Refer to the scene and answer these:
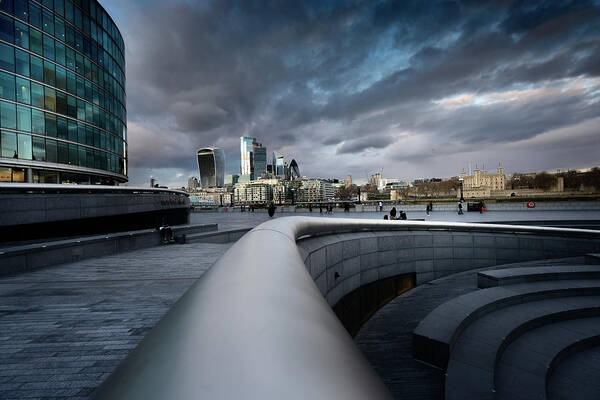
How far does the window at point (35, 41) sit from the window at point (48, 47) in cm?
45

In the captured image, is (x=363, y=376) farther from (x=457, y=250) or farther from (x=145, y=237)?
(x=145, y=237)

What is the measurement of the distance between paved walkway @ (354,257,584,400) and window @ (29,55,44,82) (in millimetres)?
36656

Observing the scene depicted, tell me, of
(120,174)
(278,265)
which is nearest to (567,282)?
(278,265)

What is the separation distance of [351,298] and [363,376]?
25.0 ft

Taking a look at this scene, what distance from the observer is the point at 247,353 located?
67 centimetres

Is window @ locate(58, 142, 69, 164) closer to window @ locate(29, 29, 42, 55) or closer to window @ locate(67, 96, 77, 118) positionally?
window @ locate(67, 96, 77, 118)

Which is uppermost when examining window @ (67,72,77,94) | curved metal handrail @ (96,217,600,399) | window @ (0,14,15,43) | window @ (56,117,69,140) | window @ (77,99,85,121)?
window @ (0,14,15,43)

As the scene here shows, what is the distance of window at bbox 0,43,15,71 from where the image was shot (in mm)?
24703

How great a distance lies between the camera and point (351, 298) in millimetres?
7848

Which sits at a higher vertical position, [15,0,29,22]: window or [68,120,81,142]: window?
[15,0,29,22]: window

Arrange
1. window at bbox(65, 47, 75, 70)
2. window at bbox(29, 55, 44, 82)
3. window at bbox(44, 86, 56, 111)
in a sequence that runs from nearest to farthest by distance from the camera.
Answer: window at bbox(29, 55, 44, 82), window at bbox(44, 86, 56, 111), window at bbox(65, 47, 75, 70)

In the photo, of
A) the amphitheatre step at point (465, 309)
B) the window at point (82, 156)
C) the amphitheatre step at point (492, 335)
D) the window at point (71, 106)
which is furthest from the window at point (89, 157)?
the amphitheatre step at point (492, 335)

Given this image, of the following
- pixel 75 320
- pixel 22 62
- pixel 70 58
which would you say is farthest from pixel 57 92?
pixel 75 320

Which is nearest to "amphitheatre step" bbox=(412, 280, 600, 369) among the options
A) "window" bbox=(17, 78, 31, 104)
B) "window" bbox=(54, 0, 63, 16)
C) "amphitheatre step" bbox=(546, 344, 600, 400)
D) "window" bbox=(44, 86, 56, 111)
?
"amphitheatre step" bbox=(546, 344, 600, 400)
